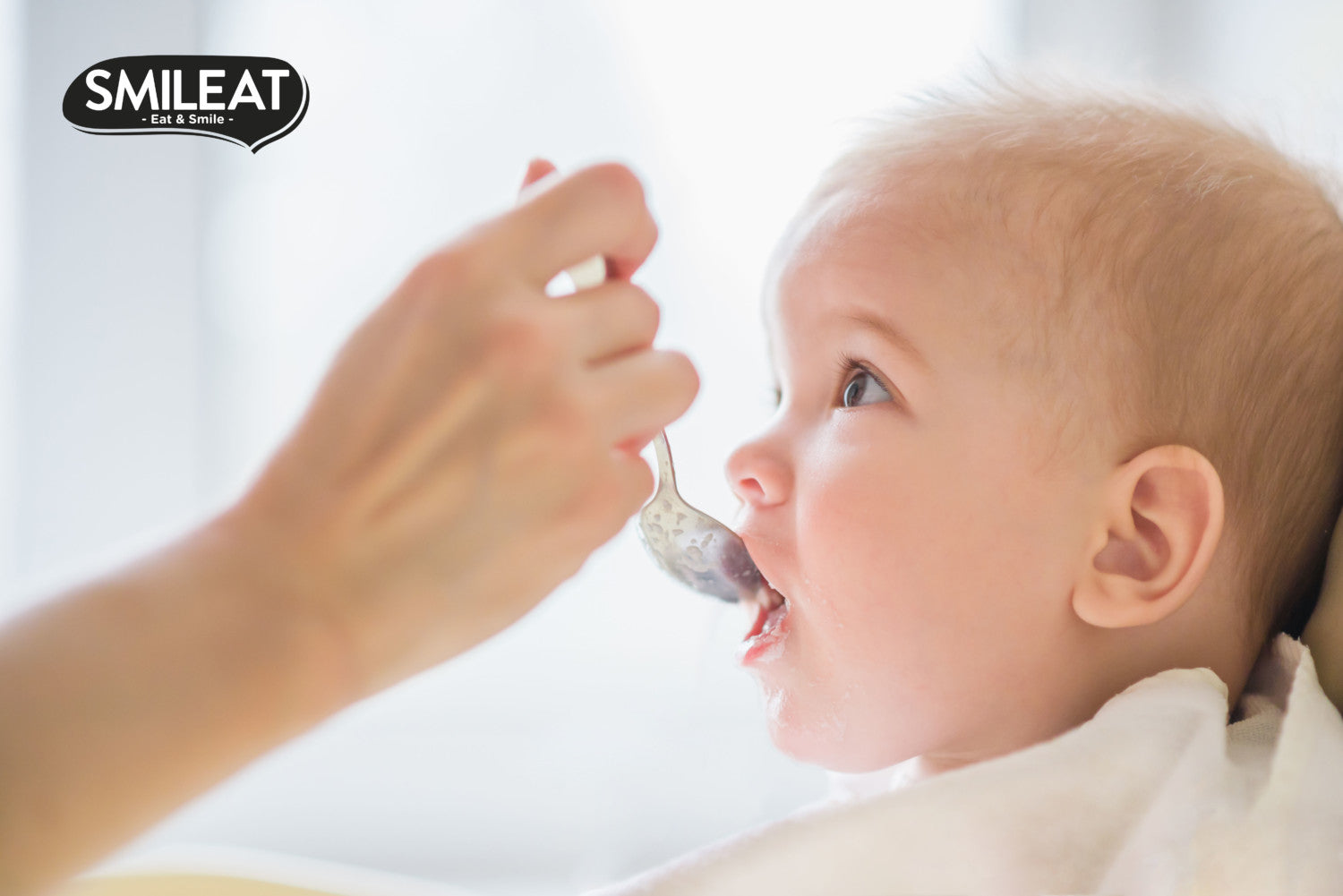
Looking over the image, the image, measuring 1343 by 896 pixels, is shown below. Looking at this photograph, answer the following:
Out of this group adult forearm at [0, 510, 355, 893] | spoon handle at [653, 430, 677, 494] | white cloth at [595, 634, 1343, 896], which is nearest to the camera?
adult forearm at [0, 510, 355, 893]

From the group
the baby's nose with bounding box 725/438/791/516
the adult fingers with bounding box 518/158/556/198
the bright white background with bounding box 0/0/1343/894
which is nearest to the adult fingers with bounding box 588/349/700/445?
the adult fingers with bounding box 518/158/556/198

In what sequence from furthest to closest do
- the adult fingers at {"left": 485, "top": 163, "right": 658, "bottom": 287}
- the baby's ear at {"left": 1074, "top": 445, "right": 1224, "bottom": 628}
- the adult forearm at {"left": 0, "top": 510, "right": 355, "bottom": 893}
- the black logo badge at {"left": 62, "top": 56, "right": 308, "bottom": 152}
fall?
1. the black logo badge at {"left": 62, "top": 56, "right": 308, "bottom": 152}
2. the baby's ear at {"left": 1074, "top": 445, "right": 1224, "bottom": 628}
3. the adult fingers at {"left": 485, "top": 163, "right": 658, "bottom": 287}
4. the adult forearm at {"left": 0, "top": 510, "right": 355, "bottom": 893}

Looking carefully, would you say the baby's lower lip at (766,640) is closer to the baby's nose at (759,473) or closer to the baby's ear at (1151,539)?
the baby's nose at (759,473)

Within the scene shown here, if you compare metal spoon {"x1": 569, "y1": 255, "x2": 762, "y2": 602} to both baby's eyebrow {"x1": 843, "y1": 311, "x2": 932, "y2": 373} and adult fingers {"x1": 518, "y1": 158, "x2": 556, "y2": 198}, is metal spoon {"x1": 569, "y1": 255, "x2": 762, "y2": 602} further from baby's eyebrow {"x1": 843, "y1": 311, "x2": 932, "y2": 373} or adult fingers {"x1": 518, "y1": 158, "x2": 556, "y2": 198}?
adult fingers {"x1": 518, "y1": 158, "x2": 556, "y2": 198}

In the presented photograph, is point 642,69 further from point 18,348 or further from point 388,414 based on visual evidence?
point 388,414

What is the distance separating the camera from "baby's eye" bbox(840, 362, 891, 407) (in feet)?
2.41

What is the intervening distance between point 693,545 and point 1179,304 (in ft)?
1.16

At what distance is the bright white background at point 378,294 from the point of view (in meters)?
1.56

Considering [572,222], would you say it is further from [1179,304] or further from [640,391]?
[1179,304]

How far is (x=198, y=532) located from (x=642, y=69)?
1354 millimetres

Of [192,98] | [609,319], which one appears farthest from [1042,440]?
[192,98]

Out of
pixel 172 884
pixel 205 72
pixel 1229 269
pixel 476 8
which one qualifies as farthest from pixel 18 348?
pixel 1229 269

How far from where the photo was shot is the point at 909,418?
0.71 m

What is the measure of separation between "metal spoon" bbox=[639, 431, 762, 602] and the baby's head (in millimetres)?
56
